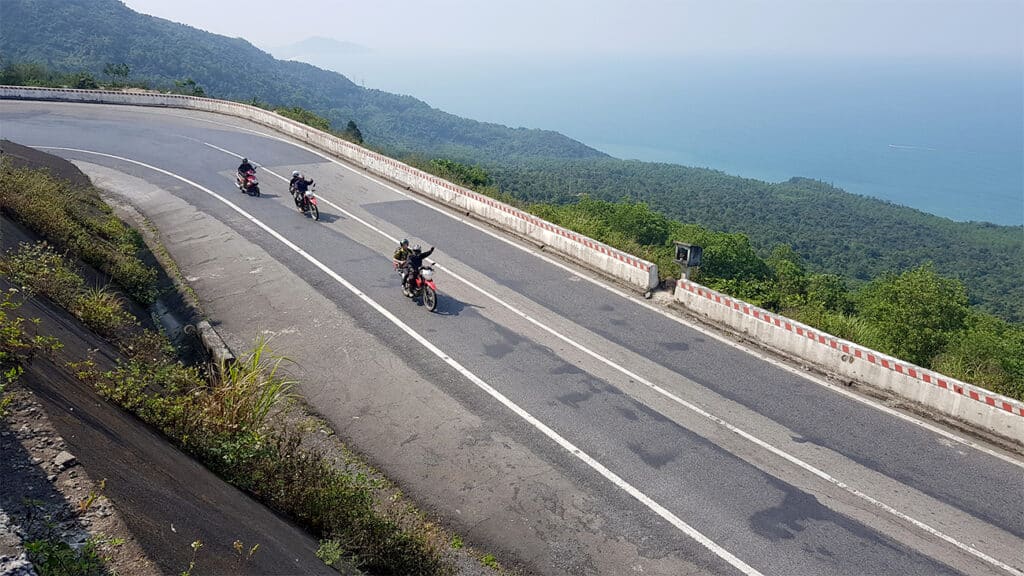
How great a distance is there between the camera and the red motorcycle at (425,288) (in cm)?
1370

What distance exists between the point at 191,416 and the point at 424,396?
4306 millimetres

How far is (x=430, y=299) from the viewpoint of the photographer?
13.8 metres

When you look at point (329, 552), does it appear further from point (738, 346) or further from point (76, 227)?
point (76, 227)

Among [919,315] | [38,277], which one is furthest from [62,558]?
[919,315]

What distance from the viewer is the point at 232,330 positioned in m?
12.8

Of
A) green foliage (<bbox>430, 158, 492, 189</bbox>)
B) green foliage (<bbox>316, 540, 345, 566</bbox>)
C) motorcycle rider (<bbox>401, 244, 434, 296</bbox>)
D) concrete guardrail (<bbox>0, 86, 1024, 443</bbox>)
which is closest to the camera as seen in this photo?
green foliage (<bbox>316, 540, 345, 566</bbox>)

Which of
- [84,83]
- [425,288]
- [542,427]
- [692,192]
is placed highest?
[692,192]

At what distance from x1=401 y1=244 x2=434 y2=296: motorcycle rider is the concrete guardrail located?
15.6 ft

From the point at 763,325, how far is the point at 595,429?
4861 mm

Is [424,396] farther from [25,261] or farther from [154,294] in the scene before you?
[154,294]

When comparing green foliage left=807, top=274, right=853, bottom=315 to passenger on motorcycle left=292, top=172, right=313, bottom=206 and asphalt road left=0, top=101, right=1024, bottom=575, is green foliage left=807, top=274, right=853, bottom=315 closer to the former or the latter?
asphalt road left=0, top=101, right=1024, bottom=575

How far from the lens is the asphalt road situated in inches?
298

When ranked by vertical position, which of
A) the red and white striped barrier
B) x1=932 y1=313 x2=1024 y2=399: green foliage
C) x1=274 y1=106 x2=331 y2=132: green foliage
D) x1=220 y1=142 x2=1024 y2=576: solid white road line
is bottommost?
x1=220 y1=142 x2=1024 y2=576: solid white road line

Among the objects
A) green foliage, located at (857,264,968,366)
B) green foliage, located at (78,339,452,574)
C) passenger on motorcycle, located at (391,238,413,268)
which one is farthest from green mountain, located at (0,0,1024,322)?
green foliage, located at (78,339,452,574)
